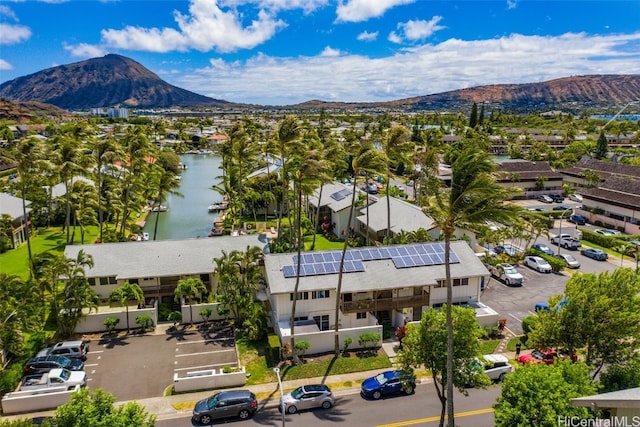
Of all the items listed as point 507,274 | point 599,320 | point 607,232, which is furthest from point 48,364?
point 607,232

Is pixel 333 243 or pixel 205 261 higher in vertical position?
pixel 205 261

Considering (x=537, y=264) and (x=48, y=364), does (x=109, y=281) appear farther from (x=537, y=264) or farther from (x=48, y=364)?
(x=537, y=264)

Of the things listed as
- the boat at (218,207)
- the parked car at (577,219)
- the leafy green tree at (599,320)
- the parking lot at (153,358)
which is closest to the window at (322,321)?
the parking lot at (153,358)

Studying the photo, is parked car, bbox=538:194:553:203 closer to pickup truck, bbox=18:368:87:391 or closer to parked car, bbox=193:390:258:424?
parked car, bbox=193:390:258:424

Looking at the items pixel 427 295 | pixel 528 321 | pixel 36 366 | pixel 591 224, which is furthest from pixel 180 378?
pixel 591 224

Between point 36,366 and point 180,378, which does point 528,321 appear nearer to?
point 180,378

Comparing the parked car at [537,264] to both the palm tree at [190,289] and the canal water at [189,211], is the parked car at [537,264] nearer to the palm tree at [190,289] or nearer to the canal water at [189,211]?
the palm tree at [190,289]
